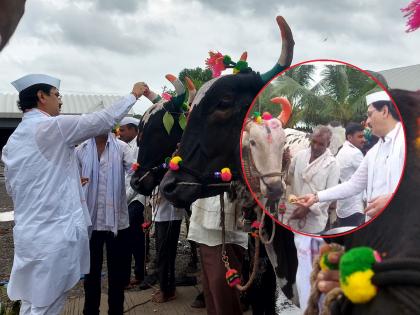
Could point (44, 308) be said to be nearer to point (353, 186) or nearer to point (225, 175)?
point (225, 175)

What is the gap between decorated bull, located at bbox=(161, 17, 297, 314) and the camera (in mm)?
2512

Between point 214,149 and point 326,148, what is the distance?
3.39ft

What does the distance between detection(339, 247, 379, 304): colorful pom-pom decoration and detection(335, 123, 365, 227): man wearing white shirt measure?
0.41 meters

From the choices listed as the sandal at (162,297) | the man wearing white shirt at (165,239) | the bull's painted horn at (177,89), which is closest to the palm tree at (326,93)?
the bull's painted horn at (177,89)

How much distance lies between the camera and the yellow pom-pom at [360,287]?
3.33ft

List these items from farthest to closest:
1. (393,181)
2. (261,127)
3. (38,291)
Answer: (38,291), (261,127), (393,181)

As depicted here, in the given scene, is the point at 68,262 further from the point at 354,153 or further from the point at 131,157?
the point at 354,153

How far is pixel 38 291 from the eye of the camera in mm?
2912

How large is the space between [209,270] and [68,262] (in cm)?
104

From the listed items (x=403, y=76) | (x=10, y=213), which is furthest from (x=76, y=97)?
(x=403, y=76)

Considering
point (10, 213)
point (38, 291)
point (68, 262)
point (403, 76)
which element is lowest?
point (10, 213)

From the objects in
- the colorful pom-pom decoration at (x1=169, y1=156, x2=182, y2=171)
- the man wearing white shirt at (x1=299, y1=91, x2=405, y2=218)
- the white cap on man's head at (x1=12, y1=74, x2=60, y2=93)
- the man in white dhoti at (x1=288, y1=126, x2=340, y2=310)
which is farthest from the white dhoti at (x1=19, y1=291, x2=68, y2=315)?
the man wearing white shirt at (x1=299, y1=91, x2=405, y2=218)

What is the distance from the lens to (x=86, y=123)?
305 cm

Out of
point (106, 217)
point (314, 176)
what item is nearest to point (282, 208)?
point (314, 176)
